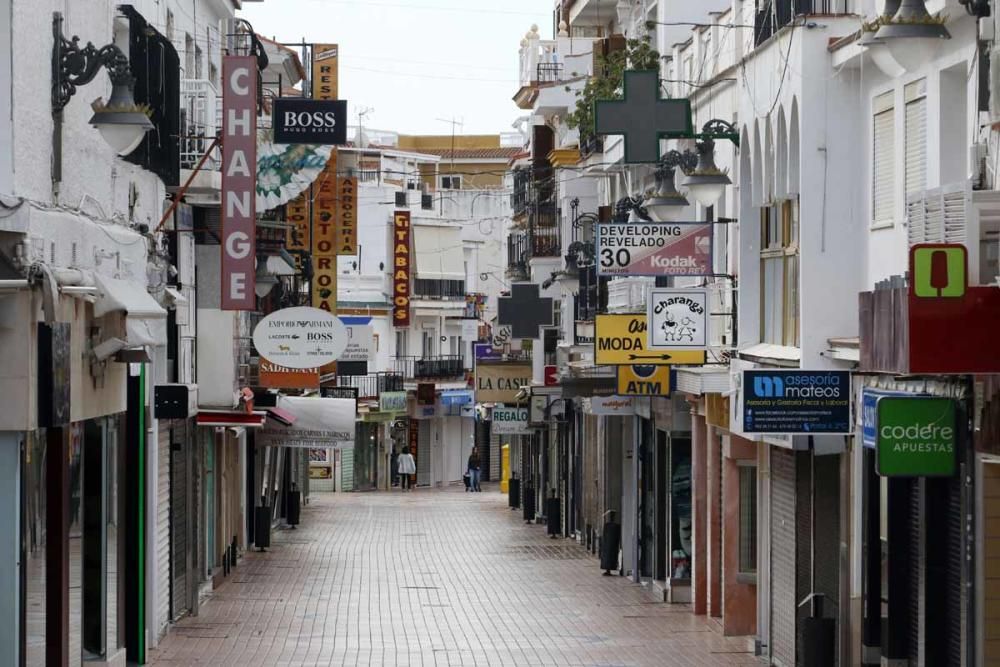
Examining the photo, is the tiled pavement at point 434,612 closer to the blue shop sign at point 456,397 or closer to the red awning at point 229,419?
the red awning at point 229,419

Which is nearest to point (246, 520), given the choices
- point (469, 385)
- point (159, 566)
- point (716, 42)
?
point (159, 566)

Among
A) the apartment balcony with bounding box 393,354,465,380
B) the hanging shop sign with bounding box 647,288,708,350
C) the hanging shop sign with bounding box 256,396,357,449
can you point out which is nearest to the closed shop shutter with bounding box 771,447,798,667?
the hanging shop sign with bounding box 647,288,708,350

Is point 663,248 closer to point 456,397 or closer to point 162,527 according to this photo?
point 162,527

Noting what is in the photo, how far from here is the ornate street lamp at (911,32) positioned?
12164 millimetres

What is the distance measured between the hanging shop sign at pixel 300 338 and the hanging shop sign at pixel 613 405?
17.8 feet

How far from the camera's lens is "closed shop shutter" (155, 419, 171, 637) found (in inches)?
889

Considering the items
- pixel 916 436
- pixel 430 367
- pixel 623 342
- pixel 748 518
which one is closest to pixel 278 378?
pixel 623 342

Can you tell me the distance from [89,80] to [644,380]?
1312 centimetres

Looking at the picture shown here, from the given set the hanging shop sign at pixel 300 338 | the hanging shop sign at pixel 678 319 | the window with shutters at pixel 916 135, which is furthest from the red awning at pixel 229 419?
the window with shutters at pixel 916 135

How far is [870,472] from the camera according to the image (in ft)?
53.0

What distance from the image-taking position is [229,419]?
27.1m

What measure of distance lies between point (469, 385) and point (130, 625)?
6248 centimetres

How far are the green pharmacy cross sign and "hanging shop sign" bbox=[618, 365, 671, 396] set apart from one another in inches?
267

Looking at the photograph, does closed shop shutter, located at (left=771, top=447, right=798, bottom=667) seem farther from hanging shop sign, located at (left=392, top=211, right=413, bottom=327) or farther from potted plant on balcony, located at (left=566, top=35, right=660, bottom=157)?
hanging shop sign, located at (left=392, top=211, right=413, bottom=327)
